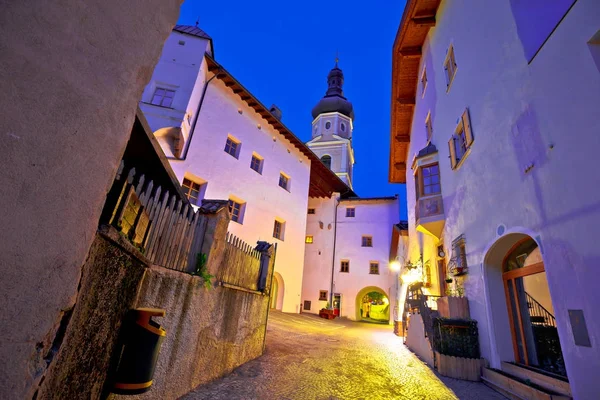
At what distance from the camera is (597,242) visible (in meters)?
3.55

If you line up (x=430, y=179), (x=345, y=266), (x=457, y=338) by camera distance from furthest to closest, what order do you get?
(x=345, y=266), (x=430, y=179), (x=457, y=338)

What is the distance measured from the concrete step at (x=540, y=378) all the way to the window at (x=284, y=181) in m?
15.3

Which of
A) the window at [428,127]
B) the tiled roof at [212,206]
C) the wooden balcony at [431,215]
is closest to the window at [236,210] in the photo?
the wooden balcony at [431,215]

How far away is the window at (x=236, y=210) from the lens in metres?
15.4

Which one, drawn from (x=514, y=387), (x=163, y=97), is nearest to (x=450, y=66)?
(x=514, y=387)

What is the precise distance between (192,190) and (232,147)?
12.1 ft

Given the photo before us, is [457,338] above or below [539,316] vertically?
below

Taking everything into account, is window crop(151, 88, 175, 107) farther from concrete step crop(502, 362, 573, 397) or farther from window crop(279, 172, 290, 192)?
concrete step crop(502, 362, 573, 397)

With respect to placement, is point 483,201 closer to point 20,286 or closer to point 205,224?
point 205,224

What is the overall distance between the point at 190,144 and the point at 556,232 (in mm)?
13138

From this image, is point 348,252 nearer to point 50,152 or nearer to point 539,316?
point 539,316

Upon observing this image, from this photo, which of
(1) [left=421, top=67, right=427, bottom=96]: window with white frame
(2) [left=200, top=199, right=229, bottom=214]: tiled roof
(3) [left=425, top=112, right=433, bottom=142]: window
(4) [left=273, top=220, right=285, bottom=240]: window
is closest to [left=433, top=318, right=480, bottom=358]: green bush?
(2) [left=200, top=199, right=229, bottom=214]: tiled roof

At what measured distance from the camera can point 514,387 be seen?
472cm

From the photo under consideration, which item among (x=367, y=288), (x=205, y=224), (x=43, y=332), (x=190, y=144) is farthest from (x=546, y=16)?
(x=367, y=288)
